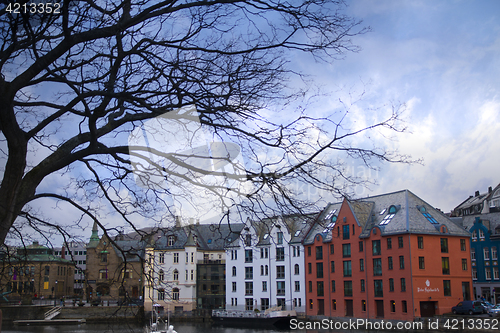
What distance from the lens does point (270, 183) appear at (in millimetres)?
5289

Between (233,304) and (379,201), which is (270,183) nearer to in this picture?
(379,201)

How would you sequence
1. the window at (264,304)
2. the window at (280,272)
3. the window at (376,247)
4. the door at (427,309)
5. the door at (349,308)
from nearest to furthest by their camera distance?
the door at (427,309)
the window at (376,247)
the door at (349,308)
the window at (280,272)
the window at (264,304)

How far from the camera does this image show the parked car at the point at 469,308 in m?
40.0

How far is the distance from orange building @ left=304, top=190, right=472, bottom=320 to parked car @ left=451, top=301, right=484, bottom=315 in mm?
1381

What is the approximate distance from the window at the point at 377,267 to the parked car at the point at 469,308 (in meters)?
7.10

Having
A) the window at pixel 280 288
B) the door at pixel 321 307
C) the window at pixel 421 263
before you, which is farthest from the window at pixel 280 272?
the window at pixel 421 263

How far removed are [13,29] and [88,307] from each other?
61.6 m

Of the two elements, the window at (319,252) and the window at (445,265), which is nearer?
the window at (445,265)

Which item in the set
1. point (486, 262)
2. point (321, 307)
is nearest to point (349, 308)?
point (321, 307)

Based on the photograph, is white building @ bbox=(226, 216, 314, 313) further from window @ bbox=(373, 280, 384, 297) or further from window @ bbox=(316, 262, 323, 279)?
window @ bbox=(373, 280, 384, 297)

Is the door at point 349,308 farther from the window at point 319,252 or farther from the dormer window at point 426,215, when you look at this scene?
the dormer window at point 426,215

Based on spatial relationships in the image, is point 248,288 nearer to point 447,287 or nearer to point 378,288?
point 378,288

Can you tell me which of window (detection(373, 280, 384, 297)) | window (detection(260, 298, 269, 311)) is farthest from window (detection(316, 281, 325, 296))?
window (detection(260, 298, 269, 311))

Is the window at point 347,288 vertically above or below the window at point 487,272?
below
